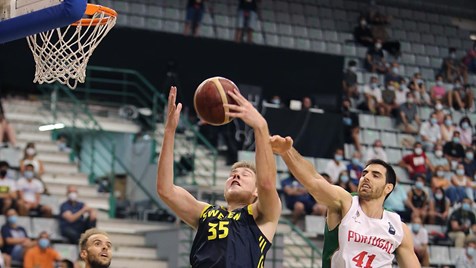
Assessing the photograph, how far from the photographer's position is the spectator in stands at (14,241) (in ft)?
45.6

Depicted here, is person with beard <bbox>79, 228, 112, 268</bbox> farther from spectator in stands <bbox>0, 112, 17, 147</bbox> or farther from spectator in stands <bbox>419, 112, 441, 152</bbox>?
spectator in stands <bbox>419, 112, 441, 152</bbox>

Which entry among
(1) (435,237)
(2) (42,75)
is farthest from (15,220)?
(1) (435,237)

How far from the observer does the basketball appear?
20.6ft

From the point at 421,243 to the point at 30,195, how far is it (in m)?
6.42

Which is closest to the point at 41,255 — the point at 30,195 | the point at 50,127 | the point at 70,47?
the point at 30,195

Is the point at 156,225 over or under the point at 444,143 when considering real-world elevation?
under

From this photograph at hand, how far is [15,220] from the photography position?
1401 centimetres

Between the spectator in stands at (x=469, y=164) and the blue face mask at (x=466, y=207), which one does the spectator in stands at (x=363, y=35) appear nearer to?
the spectator in stands at (x=469, y=164)

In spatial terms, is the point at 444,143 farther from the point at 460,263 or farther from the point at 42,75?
the point at 42,75

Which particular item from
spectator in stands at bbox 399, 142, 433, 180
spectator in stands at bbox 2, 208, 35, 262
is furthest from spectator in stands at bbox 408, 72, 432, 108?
spectator in stands at bbox 2, 208, 35, 262

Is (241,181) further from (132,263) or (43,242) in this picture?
(132,263)

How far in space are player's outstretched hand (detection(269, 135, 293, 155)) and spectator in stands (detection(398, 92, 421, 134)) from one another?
15477 millimetres

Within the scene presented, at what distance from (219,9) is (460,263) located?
320 inches

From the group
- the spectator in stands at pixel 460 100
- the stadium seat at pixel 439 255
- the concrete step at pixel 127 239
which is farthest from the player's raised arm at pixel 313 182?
the spectator in stands at pixel 460 100
